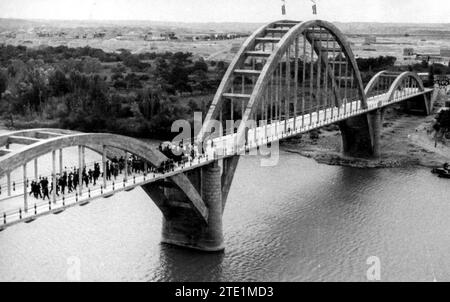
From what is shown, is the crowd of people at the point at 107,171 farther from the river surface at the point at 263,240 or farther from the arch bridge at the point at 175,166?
the river surface at the point at 263,240

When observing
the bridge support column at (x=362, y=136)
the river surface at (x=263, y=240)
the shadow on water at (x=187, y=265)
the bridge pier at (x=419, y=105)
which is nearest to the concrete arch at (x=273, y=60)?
the river surface at (x=263, y=240)

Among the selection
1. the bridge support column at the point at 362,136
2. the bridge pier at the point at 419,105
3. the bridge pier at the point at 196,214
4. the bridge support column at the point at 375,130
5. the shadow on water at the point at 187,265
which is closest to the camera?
the shadow on water at the point at 187,265

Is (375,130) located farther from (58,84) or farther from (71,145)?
(71,145)

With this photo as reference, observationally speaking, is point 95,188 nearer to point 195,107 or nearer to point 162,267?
point 162,267

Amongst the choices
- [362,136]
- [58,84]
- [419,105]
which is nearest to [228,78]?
[362,136]

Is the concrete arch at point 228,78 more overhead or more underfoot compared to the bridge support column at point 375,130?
more overhead

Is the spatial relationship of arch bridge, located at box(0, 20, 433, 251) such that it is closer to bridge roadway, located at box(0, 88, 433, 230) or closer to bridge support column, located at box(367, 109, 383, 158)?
bridge roadway, located at box(0, 88, 433, 230)
